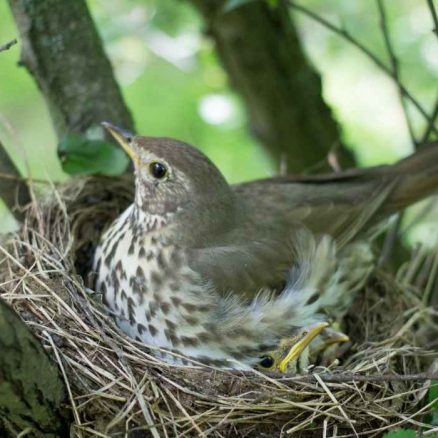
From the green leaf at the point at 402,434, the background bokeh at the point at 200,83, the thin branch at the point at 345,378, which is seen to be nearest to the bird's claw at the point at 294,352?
the thin branch at the point at 345,378

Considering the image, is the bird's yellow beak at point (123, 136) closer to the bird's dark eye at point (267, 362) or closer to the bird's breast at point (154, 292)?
the bird's breast at point (154, 292)

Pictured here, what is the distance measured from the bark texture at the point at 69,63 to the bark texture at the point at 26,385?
5.48 ft

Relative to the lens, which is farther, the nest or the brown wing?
the brown wing

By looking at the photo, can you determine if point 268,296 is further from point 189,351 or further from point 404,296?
point 404,296

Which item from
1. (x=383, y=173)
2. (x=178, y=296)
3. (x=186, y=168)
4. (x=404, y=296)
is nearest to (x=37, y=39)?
(x=186, y=168)

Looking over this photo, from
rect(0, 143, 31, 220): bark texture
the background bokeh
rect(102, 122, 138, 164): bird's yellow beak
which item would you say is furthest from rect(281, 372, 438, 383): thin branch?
the background bokeh

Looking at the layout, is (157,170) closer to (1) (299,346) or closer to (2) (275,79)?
(1) (299,346)

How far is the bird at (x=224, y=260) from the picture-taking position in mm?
3344

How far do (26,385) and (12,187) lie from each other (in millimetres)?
1570

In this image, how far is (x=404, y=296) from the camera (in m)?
4.14

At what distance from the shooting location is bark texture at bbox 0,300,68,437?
2246 millimetres

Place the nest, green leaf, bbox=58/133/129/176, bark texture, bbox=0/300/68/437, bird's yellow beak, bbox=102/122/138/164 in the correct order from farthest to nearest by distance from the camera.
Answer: green leaf, bbox=58/133/129/176
bird's yellow beak, bbox=102/122/138/164
the nest
bark texture, bbox=0/300/68/437

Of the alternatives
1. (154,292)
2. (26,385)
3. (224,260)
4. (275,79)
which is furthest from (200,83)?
(26,385)

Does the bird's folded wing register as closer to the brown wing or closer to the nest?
the brown wing
